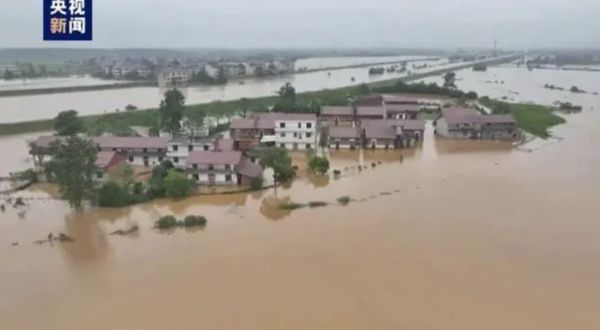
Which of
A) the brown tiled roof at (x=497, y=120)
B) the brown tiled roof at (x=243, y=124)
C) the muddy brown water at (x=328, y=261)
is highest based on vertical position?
the brown tiled roof at (x=497, y=120)

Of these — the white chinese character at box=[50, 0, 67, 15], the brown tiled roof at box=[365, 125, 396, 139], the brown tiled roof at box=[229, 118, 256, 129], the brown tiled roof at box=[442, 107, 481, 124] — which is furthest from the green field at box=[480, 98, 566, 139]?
the white chinese character at box=[50, 0, 67, 15]

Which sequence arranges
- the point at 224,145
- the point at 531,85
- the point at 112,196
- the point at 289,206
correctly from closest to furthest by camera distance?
the point at 112,196 < the point at 289,206 < the point at 224,145 < the point at 531,85

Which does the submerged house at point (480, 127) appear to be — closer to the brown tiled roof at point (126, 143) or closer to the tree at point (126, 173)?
the brown tiled roof at point (126, 143)

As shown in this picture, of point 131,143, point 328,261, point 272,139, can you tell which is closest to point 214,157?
point 131,143

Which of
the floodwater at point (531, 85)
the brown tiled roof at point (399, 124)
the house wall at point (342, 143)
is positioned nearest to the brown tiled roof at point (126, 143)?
the house wall at point (342, 143)

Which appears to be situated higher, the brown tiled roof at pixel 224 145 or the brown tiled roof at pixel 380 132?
the brown tiled roof at pixel 380 132

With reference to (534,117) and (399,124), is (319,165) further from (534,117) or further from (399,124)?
(534,117)

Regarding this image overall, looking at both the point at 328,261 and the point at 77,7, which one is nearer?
the point at 328,261

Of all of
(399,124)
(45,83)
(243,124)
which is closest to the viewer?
(243,124)

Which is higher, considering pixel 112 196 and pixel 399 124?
pixel 399 124
